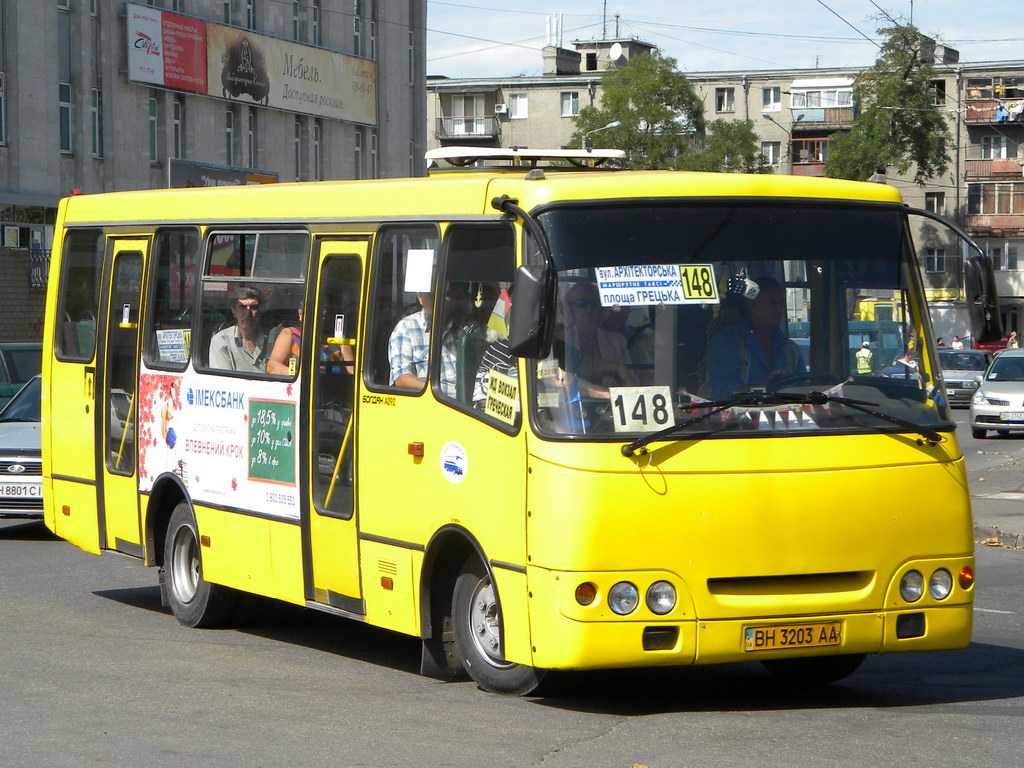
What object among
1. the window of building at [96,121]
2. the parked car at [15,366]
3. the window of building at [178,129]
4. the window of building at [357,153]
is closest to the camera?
the parked car at [15,366]

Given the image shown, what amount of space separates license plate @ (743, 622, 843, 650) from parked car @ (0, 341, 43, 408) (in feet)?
51.4

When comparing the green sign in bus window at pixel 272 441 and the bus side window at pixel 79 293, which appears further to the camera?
the bus side window at pixel 79 293

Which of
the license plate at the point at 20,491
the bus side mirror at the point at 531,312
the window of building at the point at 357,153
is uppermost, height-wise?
the window of building at the point at 357,153

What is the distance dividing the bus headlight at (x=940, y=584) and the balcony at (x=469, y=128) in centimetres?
9813

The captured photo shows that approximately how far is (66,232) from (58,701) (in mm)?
5327

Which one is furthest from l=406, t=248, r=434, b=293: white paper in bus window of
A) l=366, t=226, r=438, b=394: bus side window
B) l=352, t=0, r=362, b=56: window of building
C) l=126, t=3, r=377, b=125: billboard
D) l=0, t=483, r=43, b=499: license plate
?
l=352, t=0, r=362, b=56: window of building

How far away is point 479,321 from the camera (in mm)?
8414

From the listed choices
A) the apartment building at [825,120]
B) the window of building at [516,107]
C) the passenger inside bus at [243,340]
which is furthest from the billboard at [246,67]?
the window of building at [516,107]

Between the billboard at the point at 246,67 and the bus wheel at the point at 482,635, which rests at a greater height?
the billboard at the point at 246,67

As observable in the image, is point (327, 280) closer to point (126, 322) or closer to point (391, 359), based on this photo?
point (391, 359)

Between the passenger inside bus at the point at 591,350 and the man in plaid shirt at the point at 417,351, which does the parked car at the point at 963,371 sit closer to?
the man in plaid shirt at the point at 417,351

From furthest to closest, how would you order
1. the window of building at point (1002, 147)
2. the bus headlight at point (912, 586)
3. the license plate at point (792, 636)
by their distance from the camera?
the window of building at point (1002, 147) < the bus headlight at point (912, 586) < the license plate at point (792, 636)

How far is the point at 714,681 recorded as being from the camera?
9062 millimetres

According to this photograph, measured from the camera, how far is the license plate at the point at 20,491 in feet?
53.6
